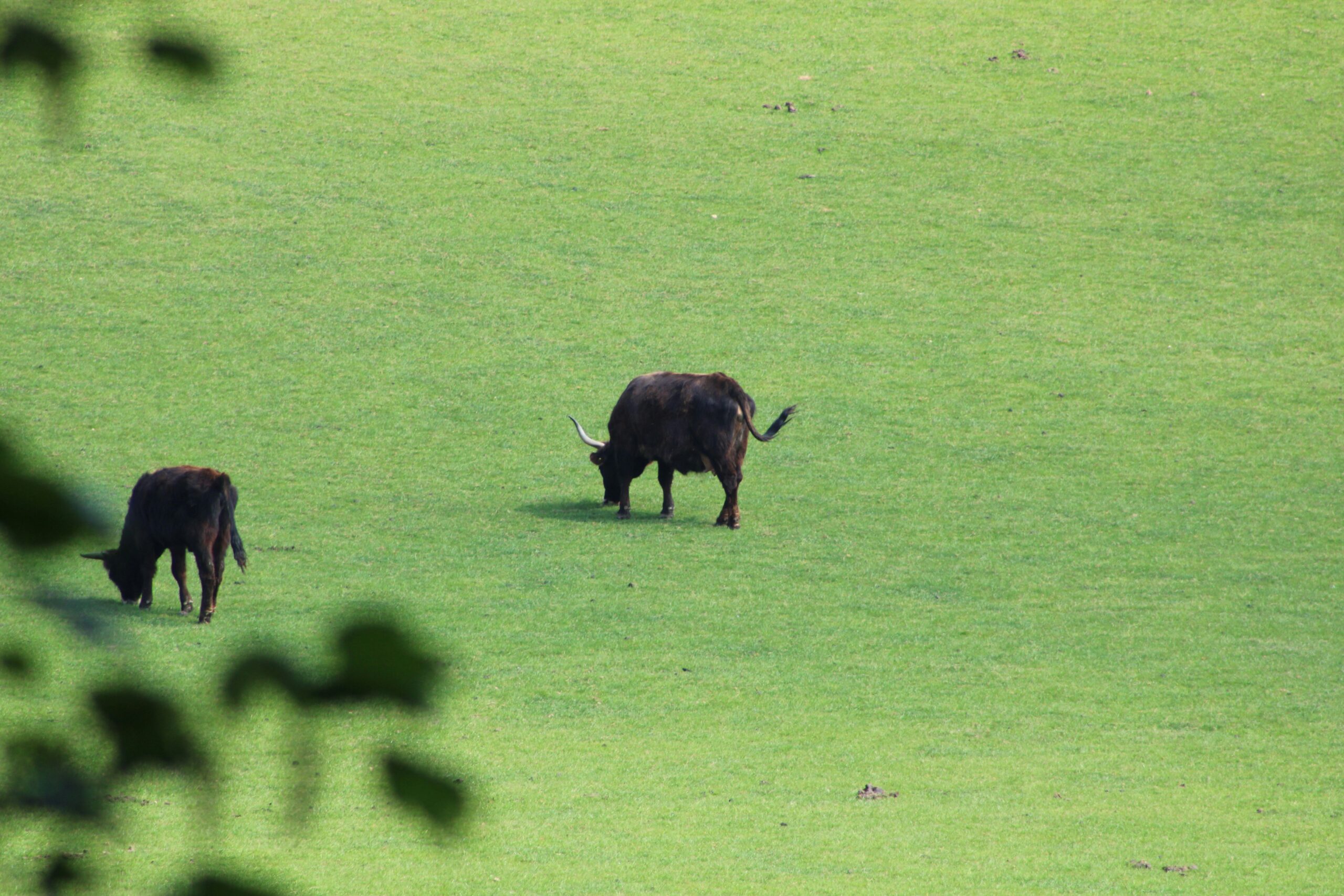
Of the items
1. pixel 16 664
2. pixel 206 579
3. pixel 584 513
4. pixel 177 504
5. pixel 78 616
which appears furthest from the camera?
pixel 584 513

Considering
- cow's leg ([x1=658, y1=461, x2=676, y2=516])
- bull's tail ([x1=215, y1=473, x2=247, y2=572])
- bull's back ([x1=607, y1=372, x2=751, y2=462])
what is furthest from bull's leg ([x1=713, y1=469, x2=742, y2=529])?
bull's tail ([x1=215, y1=473, x2=247, y2=572])

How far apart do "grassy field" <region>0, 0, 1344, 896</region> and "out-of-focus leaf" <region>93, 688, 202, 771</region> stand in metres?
0.04

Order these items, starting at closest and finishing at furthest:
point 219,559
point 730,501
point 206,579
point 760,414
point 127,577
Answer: point 206,579, point 219,559, point 127,577, point 730,501, point 760,414

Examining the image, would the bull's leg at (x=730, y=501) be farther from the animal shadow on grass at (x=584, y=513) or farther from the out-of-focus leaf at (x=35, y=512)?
the out-of-focus leaf at (x=35, y=512)

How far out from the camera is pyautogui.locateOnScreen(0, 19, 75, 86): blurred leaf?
139 cm

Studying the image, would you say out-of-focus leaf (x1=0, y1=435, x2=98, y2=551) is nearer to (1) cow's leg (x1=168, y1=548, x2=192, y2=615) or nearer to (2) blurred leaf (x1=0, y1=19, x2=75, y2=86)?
(2) blurred leaf (x1=0, y1=19, x2=75, y2=86)

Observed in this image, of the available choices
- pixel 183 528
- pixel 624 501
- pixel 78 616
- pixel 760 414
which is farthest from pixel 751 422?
pixel 78 616

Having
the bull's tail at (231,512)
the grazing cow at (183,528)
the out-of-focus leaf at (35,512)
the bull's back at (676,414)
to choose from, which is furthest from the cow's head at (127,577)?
the out-of-focus leaf at (35,512)

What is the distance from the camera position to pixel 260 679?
1.39m

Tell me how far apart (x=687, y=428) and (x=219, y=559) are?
4.69 meters

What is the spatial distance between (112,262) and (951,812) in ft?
59.0

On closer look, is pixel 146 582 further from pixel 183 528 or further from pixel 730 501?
pixel 730 501

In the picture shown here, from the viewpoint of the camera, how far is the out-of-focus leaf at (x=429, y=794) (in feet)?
4.31

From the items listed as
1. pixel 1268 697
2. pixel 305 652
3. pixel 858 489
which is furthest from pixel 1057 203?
pixel 305 652
